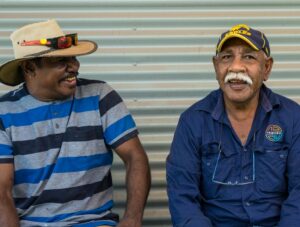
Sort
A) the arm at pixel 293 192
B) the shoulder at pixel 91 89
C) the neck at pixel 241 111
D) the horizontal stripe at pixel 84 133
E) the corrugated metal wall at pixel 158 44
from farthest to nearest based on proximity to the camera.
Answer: the corrugated metal wall at pixel 158 44 → the shoulder at pixel 91 89 → the horizontal stripe at pixel 84 133 → the neck at pixel 241 111 → the arm at pixel 293 192

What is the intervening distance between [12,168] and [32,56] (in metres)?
0.60

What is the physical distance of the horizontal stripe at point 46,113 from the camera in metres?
3.49

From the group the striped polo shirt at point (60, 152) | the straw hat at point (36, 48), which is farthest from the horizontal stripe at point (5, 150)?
the straw hat at point (36, 48)

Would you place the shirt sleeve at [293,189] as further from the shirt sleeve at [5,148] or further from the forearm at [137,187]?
the shirt sleeve at [5,148]

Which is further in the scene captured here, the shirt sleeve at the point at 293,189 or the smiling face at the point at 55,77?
the smiling face at the point at 55,77

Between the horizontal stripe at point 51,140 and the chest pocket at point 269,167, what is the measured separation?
926mm

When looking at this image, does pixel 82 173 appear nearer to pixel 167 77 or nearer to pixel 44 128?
pixel 44 128

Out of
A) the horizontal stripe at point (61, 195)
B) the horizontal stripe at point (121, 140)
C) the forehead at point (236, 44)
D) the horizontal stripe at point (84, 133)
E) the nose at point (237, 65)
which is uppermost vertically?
the forehead at point (236, 44)

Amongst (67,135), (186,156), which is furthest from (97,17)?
(186,156)

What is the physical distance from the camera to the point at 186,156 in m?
3.38

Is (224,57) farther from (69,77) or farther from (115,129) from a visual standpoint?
(69,77)

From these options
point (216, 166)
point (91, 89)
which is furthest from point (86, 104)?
point (216, 166)

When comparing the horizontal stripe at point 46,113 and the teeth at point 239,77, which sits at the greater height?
the teeth at point 239,77

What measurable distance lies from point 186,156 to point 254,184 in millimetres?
374
